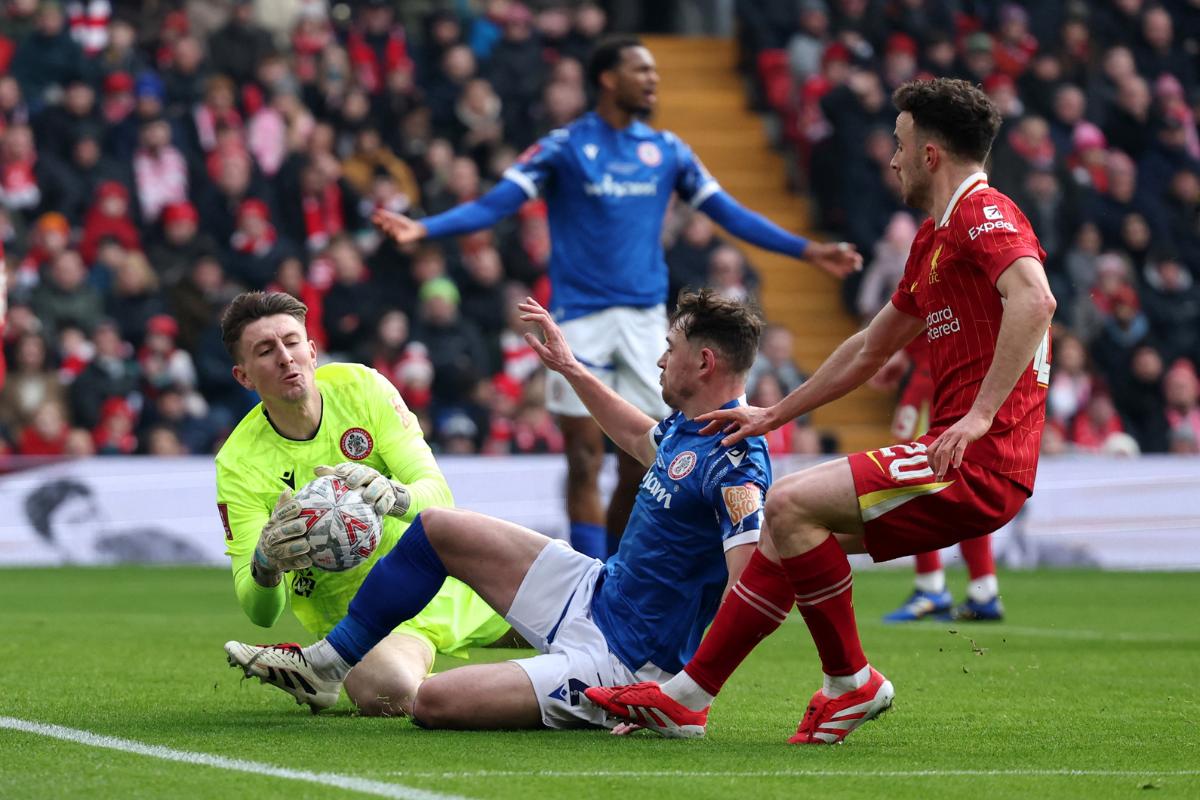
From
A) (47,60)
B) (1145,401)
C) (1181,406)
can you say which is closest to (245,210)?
(47,60)

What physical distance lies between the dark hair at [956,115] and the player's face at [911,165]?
1.7 inches

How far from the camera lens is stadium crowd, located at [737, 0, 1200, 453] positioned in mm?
17344

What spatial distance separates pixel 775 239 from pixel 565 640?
4159 millimetres

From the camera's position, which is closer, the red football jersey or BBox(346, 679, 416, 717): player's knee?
the red football jersey

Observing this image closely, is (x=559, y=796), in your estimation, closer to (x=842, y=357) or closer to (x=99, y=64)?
(x=842, y=357)

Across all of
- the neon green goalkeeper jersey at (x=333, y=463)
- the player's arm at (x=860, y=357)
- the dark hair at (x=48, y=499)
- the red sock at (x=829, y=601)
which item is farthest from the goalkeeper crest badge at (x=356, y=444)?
the dark hair at (x=48, y=499)

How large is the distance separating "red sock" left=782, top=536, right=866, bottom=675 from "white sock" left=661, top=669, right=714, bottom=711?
371 mm

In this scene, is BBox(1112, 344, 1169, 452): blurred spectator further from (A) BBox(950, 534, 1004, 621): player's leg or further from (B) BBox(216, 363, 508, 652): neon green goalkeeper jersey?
(B) BBox(216, 363, 508, 652): neon green goalkeeper jersey

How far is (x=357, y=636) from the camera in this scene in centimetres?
595

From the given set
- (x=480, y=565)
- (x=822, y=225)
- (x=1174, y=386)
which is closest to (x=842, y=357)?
(x=480, y=565)

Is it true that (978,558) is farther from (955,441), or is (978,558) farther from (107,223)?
(107,223)

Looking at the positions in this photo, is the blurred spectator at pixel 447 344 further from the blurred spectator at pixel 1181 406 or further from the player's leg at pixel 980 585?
the blurred spectator at pixel 1181 406

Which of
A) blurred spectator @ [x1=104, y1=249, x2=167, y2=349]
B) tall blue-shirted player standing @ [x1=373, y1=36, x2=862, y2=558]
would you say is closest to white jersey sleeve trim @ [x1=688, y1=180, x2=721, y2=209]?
tall blue-shirted player standing @ [x1=373, y1=36, x2=862, y2=558]

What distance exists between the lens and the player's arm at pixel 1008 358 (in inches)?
212
